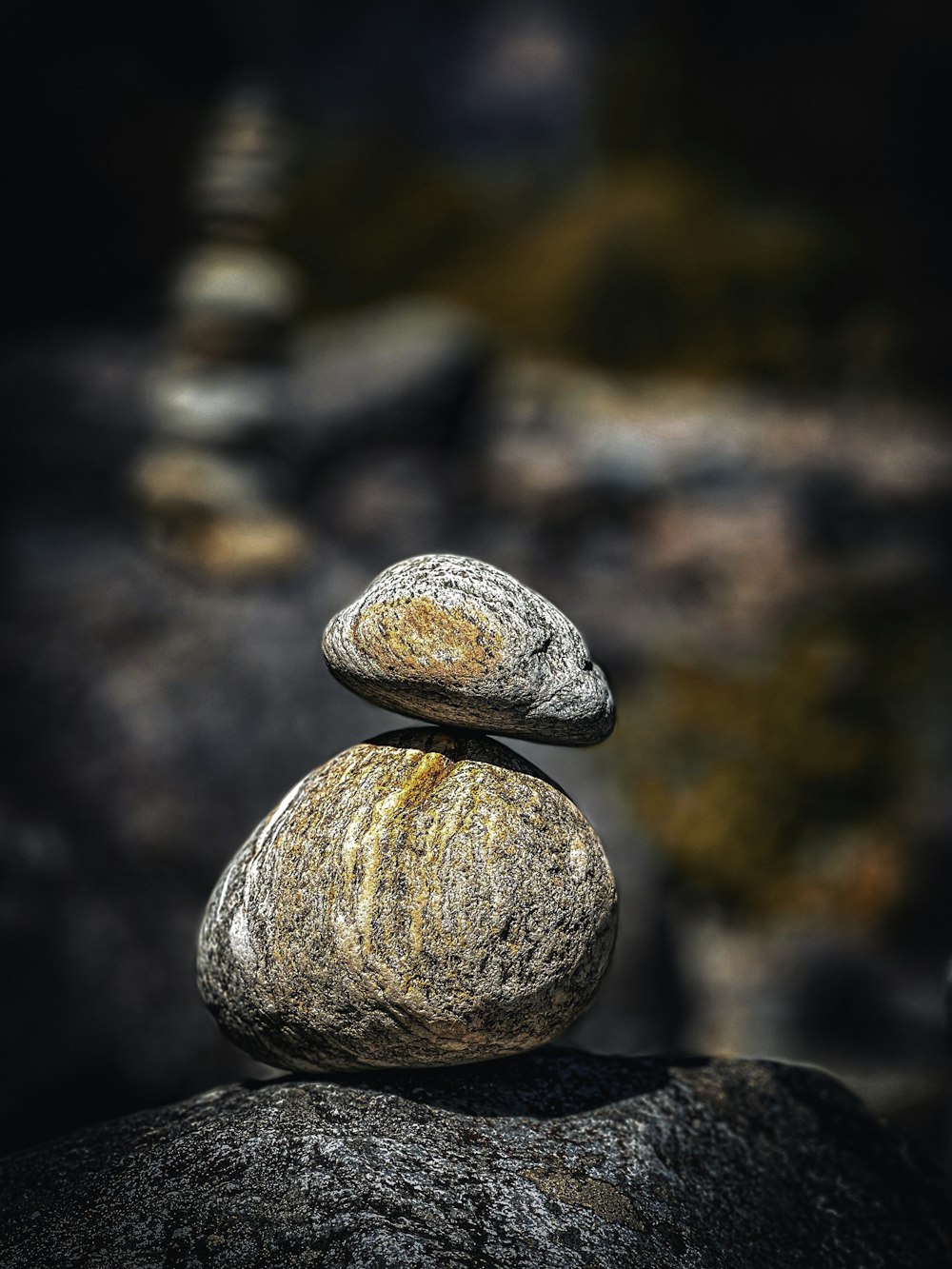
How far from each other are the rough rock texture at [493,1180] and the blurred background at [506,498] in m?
2.74

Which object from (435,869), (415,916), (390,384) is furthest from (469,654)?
(390,384)

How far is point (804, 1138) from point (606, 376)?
14227 mm

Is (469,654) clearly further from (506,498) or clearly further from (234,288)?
(506,498)

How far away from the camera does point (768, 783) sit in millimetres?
10406

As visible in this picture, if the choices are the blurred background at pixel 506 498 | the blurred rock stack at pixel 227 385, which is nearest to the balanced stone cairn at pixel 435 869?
the blurred background at pixel 506 498

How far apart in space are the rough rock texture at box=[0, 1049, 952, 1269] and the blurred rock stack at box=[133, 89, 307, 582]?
21.7ft

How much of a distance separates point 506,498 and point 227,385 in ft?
18.6

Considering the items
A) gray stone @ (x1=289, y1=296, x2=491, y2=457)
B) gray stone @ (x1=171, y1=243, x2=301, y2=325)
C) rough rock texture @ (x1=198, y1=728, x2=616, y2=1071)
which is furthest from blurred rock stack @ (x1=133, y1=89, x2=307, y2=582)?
rough rock texture @ (x1=198, y1=728, x2=616, y2=1071)

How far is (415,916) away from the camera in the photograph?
2.79m

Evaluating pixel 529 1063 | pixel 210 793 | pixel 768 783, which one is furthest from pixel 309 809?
pixel 768 783

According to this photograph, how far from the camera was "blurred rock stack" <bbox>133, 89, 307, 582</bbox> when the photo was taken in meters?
9.70

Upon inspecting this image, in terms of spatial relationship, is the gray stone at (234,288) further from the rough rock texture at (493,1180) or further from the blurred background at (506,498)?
the rough rock texture at (493,1180)

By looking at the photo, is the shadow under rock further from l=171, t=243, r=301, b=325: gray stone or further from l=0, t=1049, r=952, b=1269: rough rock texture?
l=171, t=243, r=301, b=325: gray stone

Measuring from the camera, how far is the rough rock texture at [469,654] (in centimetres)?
281
